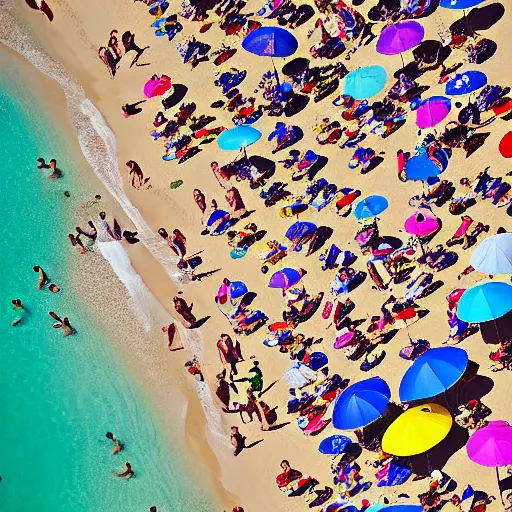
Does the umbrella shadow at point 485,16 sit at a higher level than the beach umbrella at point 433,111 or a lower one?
higher

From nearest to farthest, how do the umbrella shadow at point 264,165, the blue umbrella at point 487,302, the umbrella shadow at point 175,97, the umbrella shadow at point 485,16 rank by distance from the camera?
the blue umbrella at point 487,302 → the umbrella shadow at point 264,165 → the umbrella shadow at point 485,16 → the umbrella shadow at point 175,97

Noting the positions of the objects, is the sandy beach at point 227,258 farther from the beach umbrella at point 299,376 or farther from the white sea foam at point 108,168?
the beach umbrella at point 299,376

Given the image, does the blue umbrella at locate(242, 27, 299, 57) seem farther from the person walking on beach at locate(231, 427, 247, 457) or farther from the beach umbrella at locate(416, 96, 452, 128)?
the person walking on beach at locate(231, 427, 247, 457)

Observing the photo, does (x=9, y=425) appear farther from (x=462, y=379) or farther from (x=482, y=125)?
(x=482, y=125)

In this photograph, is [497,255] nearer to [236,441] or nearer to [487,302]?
[487,302]

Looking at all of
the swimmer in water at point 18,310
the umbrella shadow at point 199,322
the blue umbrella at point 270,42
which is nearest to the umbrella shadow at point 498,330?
the umbrella shadow at point 199,322

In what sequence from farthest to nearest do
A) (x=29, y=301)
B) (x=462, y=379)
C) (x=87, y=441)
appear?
(x=29, y=301), (x=87, y=441), (x=462, y=379)

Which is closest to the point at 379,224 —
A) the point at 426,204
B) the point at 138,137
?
the point at 426,204

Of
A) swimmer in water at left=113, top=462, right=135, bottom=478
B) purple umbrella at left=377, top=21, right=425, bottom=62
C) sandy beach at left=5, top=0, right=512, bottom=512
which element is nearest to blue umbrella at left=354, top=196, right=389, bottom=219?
sandy beach at left=5, top=0, right=512, bottom=512
